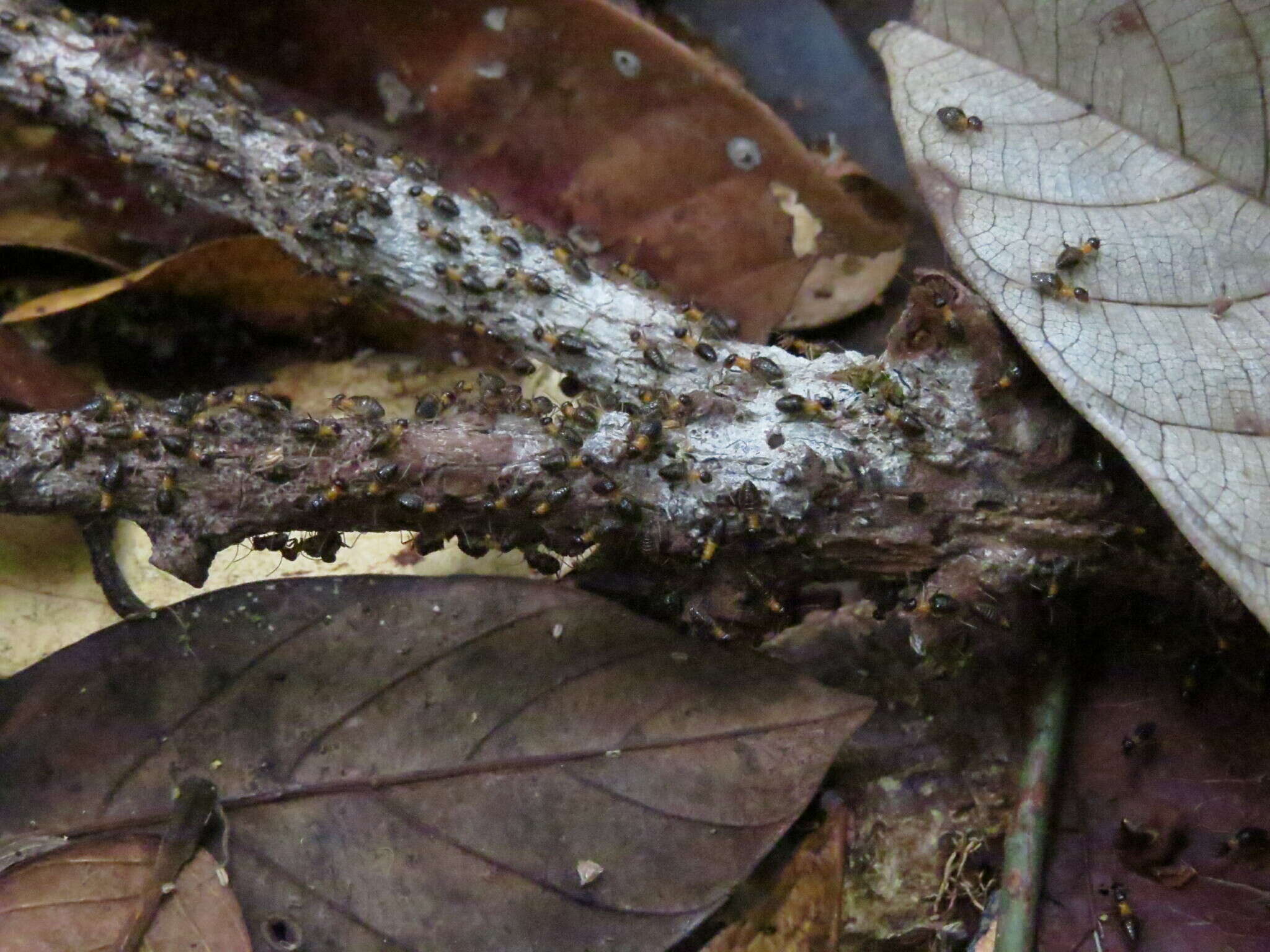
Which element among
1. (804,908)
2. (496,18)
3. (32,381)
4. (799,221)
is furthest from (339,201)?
(804,908)

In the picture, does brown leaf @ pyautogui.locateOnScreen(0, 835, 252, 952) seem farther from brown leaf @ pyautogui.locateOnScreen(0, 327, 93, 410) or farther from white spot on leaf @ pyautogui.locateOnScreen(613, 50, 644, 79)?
white spot on leaf @ pyautogui.locateOnScreen(613, 50, 644, 79)

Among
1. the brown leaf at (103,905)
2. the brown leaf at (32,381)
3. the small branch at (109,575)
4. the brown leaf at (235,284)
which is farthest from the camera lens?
the brown leaf at (235,284)

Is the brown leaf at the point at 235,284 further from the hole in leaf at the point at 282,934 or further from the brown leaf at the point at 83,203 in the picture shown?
the hole in leaf at the point at 282,934

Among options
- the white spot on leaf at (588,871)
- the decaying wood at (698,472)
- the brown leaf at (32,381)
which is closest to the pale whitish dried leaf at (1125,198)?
the decaying wood at (698,472)

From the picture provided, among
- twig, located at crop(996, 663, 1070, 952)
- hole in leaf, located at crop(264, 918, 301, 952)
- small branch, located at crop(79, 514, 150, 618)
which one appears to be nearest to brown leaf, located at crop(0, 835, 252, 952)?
hole in leaf, located at crop(264, 918, 301, 952)

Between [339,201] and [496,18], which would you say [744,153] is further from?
[339,201]

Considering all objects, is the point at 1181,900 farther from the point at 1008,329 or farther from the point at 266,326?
the point at 266,326
